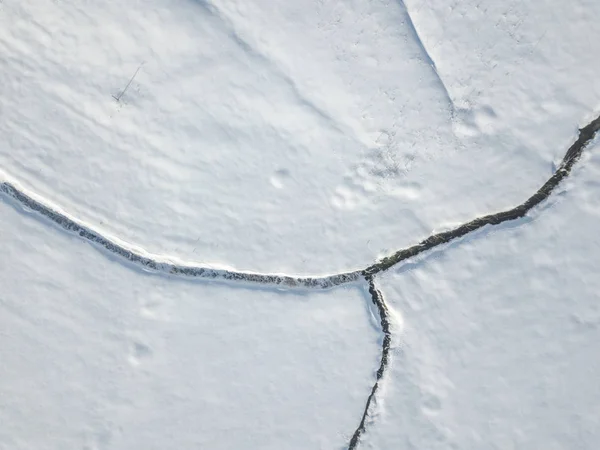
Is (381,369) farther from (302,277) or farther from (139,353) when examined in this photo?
(139,353)

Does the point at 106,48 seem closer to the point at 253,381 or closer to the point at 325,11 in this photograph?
the point at 325,11

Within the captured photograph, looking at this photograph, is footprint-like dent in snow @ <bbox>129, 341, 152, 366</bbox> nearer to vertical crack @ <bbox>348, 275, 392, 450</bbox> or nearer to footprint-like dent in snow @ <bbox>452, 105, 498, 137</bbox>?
A: vertical crack @ <bbox>348, 275, 392, 450</bbox>

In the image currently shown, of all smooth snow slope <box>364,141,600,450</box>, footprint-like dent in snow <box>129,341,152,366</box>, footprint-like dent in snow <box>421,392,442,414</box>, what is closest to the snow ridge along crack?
smooth snow slope <box>364,141,600,450</box>

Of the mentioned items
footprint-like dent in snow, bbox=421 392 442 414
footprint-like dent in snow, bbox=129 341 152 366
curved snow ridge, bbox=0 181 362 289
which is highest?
curved snow ridge, bbox=0 181 362 289

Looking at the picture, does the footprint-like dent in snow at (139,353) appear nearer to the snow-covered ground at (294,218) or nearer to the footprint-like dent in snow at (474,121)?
the snow-covered ground at (294,218)

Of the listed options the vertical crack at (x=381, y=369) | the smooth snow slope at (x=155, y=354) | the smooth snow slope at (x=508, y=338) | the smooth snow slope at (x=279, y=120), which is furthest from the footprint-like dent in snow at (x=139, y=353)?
the smooth snow slope at (x=508, y=338)
